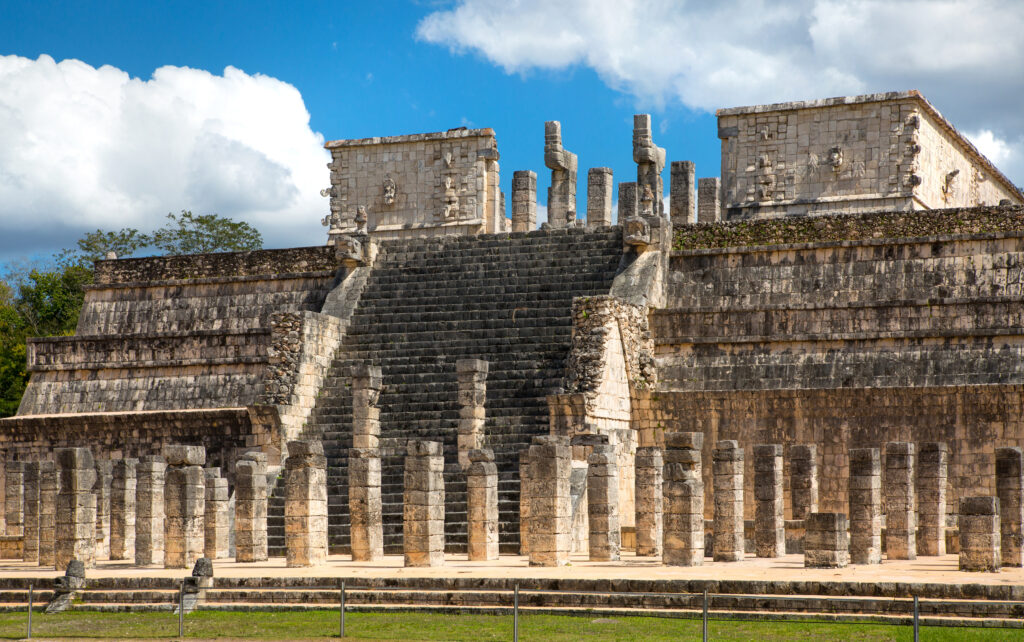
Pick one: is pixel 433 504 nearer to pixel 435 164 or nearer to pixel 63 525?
pixel 63 525

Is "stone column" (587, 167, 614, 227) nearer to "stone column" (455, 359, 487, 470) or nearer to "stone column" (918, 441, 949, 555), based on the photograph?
"stone column" (455, 359, 487, 470)

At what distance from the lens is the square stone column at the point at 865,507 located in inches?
785

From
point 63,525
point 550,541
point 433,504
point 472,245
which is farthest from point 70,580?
point 472,245

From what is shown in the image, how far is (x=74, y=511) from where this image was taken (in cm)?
2195

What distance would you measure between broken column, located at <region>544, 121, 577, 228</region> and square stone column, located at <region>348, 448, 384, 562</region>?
1429 centimetres

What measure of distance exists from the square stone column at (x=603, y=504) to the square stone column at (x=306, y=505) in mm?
3773

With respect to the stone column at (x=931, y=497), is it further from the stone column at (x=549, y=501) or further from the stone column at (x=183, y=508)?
the stone column at (x=183, y=508)

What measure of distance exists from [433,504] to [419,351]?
622 cm

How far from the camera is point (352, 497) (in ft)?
70.6

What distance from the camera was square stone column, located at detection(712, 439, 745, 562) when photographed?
20.3 meters

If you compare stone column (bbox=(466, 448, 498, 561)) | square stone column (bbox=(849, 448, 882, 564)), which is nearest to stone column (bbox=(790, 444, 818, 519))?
square stone column (bbox=(849, 448, 882, 564))

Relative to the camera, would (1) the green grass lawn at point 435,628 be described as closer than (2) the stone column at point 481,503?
Yes

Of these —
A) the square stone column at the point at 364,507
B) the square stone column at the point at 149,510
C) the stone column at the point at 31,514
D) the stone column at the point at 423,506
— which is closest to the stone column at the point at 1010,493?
the stone column at the point at 423,506

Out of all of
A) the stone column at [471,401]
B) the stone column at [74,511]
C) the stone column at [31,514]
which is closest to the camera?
the stone column at [74,511]
